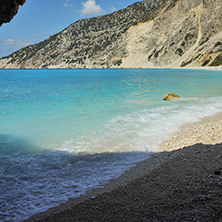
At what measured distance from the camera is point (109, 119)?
13117 mm

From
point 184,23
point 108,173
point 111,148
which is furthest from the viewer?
point 184,23

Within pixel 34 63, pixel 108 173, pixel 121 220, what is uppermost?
pixel 34 63

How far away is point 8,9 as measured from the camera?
5914mm

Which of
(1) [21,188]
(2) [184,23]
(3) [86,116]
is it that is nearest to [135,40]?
(2) [184,23]

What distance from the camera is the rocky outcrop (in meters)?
5.66

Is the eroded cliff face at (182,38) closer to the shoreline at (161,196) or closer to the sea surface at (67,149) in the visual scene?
the sea surface at (67,149)

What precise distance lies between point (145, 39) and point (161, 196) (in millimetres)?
131633

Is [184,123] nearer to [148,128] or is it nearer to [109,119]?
[148,128]

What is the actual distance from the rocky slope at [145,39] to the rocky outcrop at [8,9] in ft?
306

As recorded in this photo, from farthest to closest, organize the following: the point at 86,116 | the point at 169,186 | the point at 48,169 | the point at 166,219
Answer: the point at 86,116
the point at 48,169
the point at 169,186
the point at 166,219

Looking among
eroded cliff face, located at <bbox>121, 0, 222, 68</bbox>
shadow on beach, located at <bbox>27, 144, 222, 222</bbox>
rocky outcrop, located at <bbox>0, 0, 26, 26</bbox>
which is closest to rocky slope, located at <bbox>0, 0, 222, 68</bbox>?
eroded cliff face, located at <bbox>121, 0, 222, 68</bbox>

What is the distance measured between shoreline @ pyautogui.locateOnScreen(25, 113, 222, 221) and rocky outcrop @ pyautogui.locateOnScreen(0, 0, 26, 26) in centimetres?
532

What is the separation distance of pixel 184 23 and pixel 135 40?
32589 mm

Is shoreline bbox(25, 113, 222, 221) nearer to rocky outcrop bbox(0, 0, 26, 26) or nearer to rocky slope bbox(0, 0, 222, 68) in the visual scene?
rocky outcrop bbox(0, 0, 26, 26)
